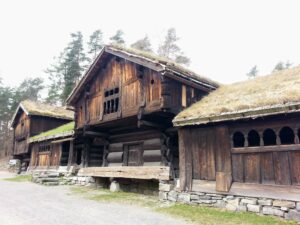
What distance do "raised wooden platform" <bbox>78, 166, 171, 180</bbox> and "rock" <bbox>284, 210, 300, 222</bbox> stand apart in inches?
187

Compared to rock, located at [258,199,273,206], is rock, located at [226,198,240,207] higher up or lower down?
lower down

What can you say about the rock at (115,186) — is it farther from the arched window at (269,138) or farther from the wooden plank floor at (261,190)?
the arched window at (269,138)

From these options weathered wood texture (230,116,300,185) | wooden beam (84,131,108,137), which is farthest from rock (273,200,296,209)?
wooden beam (84,131,108,137)

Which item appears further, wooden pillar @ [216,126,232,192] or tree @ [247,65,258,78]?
tree @ [247,65,258,78]

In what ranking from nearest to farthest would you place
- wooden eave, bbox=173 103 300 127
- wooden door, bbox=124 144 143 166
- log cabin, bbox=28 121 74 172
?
wooden eave, bbox=173 103 300 127
wooden door, bbox=124 144 143 166
log cabin, bbox=28 121 74 172

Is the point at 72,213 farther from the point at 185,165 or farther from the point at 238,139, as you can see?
the point at 238,139

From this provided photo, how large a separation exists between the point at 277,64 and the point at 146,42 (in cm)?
1977

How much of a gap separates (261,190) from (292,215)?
111 centimetres

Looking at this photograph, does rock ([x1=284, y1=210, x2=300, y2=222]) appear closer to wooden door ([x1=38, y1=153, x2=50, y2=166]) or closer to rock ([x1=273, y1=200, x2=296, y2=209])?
rock ([x1=273, y1=200, x2=296, y2=209])

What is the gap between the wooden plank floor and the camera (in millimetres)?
7922

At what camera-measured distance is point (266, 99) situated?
8766mm

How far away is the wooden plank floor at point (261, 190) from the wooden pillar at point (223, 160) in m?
0.24

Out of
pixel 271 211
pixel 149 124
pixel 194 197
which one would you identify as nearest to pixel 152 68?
pixel 149 124

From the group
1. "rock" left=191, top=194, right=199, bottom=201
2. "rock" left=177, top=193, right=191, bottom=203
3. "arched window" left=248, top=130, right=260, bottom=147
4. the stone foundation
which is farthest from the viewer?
the stone foundation
